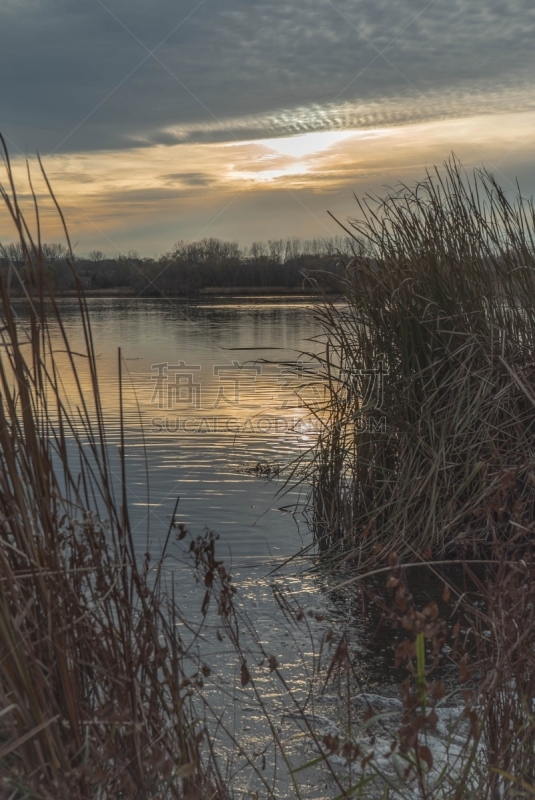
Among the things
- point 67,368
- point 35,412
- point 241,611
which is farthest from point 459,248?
point 67,368

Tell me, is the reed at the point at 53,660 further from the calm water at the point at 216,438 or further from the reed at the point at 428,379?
the reed at the point at 428,379

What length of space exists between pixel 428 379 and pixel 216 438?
469cm

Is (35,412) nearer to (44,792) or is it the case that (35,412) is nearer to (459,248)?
(44,792)

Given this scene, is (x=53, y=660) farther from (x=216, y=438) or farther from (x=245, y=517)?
(x=216, y=438)

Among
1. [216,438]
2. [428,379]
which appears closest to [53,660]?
[428,379]

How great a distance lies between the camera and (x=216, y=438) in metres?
9.27

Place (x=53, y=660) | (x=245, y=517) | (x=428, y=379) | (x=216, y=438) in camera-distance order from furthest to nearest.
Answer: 1. (x=216, y=438)
2. (x=245, y=517)
3. (x=428, y=379)
4. (x=53, y=660)

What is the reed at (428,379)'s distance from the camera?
4.69m

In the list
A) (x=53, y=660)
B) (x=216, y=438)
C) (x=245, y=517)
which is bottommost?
(x=245, y=517)

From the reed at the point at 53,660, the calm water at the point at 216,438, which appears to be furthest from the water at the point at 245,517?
the reed at the point at 53,660

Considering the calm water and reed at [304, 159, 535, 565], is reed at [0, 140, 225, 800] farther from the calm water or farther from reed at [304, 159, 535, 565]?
reed at [304, 159, 535, 565]

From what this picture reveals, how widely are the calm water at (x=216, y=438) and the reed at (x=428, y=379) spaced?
1.20ft

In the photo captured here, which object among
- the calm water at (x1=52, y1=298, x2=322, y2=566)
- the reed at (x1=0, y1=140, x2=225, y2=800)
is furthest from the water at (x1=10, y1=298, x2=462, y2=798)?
the reed at (x1=0, y1=140, x2=225, y2=800)

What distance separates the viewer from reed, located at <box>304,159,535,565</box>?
4688 millimetres
